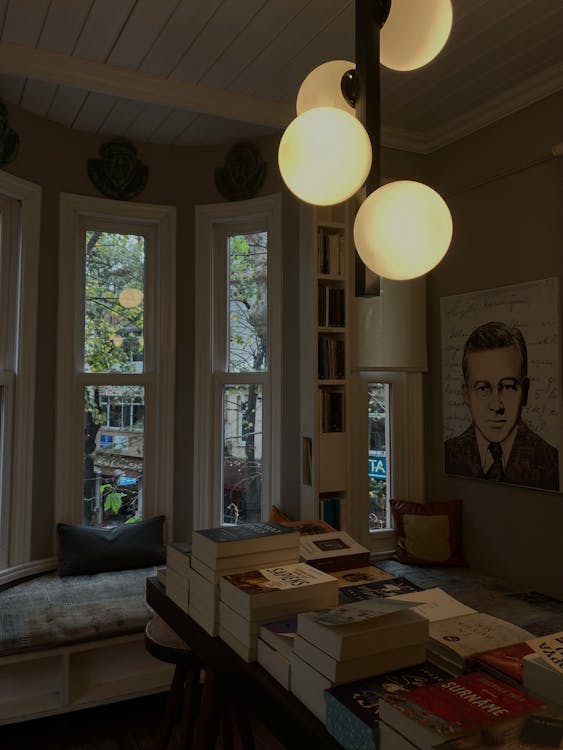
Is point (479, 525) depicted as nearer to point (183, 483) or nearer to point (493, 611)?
point (493, 611)

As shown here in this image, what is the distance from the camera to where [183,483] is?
11.7 feet

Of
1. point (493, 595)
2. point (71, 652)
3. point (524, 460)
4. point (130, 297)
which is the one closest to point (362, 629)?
point (71, 652)

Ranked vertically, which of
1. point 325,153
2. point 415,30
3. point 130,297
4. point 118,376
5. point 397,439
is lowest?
point 397,439

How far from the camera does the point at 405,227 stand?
1106mm

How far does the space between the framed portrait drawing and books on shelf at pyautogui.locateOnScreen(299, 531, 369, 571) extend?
5.13 feet

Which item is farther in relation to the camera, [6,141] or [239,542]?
[6,141]

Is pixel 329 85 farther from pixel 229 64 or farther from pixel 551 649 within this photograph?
pixel 229 64

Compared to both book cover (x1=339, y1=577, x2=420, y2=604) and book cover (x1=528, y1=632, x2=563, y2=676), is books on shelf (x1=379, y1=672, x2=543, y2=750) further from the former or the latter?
book cover (x1=339, y1=577, x2=420, y2=604)

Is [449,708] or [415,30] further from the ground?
[415,30]

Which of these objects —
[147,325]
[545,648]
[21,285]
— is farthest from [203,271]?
[545,648]

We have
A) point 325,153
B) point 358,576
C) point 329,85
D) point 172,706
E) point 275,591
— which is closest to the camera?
point 325,153

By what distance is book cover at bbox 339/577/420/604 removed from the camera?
4.42 ft

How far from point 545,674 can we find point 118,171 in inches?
130

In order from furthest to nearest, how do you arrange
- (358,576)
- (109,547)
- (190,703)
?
(109,547), (190,703), (358,576)
